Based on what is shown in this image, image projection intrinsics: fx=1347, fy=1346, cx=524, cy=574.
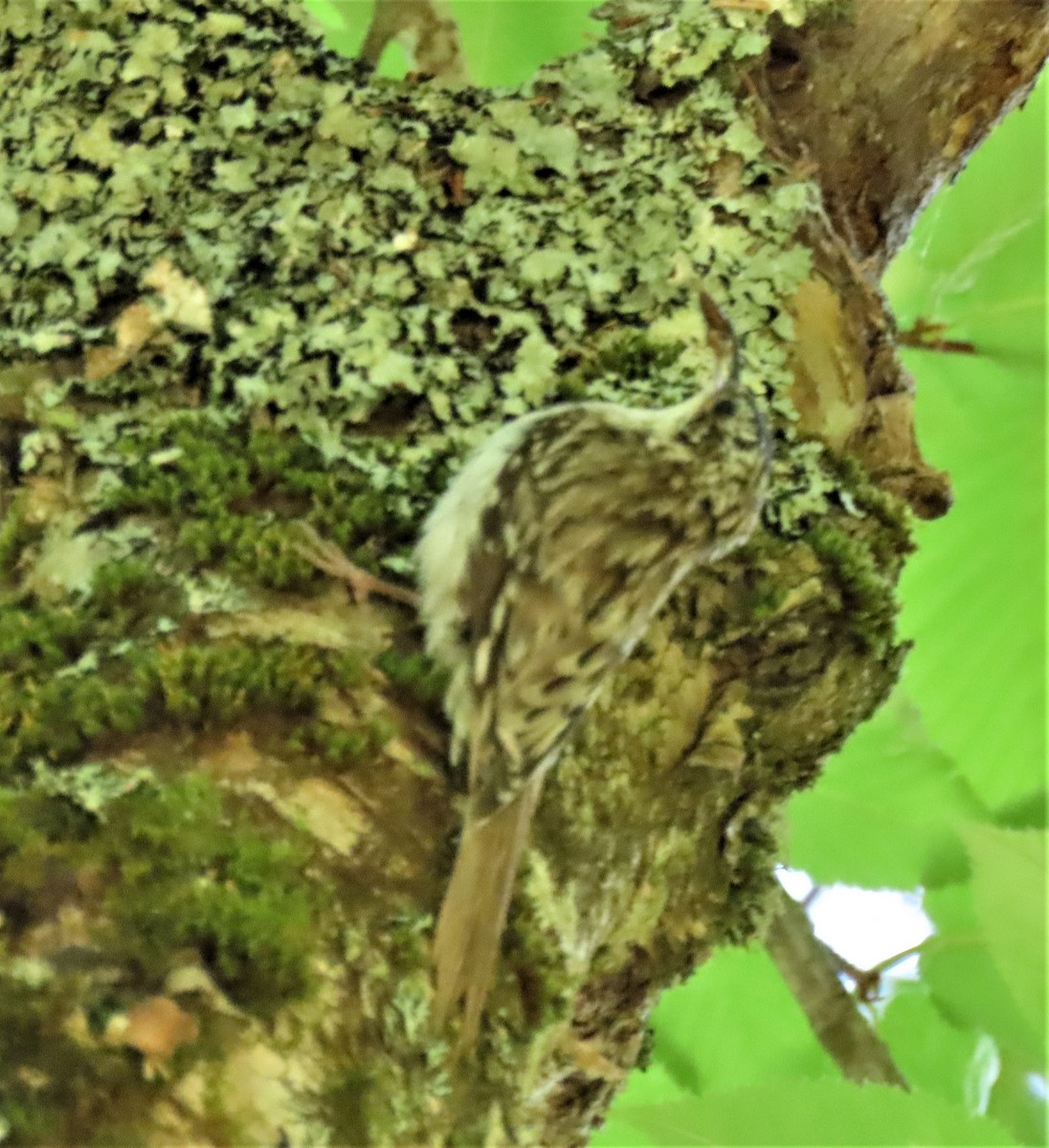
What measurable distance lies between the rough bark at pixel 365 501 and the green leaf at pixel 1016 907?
0.69 feet

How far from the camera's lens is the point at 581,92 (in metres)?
1.86

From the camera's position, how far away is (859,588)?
58.9 inches

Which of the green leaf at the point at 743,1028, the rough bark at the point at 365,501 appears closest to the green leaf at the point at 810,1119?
the rough bark at the point at 365,501

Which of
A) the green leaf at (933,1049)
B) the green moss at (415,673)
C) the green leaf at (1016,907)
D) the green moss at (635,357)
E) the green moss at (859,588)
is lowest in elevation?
the green leaf at (933,1049)

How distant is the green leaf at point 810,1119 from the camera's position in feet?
4.80

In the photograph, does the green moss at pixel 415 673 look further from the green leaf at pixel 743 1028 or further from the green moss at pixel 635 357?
the green leaf at pixel 743 1028

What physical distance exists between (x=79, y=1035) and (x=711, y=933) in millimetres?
716

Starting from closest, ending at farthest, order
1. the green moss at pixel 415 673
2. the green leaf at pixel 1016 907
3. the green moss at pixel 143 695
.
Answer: the green moss at pixel 143 695 < the green moss at pixel 415 673 < the green leaf at pixel 1016 907

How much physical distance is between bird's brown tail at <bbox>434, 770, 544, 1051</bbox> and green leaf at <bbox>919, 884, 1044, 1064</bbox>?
4.20 feet

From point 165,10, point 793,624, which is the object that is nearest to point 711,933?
point 793,624

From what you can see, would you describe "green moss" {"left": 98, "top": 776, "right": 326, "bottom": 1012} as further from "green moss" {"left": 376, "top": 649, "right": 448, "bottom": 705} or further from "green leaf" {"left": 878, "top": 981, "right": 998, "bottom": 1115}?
"green leaf" {"left": 878, "top": 981, "right": 998, "bottom": 1115}

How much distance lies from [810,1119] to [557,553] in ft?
2.26

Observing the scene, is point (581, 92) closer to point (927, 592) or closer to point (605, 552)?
point (605, 552)

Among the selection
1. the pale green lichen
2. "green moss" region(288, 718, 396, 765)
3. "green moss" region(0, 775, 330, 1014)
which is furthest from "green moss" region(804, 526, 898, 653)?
"green moss" region(0, 775, 330, 1014)
